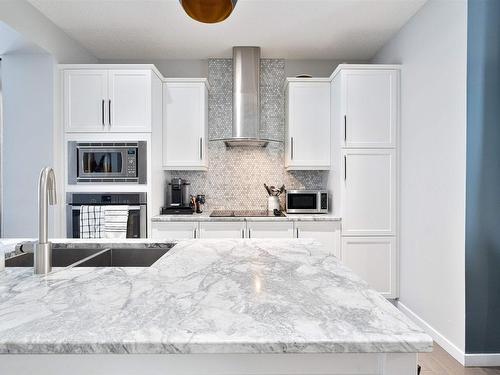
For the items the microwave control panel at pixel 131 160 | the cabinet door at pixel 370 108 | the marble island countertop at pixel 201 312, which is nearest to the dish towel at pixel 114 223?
the microwave control panel at pixel 131 160

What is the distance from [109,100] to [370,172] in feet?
8.47

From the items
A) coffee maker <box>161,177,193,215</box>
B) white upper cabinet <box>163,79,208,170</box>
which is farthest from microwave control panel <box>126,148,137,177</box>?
coffee maker <box>161,177,193,215</box>

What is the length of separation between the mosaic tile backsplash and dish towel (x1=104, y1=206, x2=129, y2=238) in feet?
3.30

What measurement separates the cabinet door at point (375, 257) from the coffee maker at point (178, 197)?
1700 millimetres

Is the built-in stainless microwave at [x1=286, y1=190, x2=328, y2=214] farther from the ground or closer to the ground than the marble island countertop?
farther from the ground

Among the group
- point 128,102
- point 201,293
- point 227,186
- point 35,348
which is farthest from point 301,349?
point 227,186

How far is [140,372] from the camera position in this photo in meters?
0.77

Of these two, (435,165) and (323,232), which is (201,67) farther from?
(435,165)

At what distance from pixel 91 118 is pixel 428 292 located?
3343 millimetres

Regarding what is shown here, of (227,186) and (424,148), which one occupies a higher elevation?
(424,148)

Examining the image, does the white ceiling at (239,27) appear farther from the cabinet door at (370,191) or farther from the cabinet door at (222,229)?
the cabinet door at (222,229)

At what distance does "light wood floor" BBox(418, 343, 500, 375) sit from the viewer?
2186mm

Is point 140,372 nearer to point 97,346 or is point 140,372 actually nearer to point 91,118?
point 97,346

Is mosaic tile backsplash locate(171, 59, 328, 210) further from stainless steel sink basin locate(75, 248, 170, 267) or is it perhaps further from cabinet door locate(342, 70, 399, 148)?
stainless steel sink basin locate(75, 248, 170, 267)
